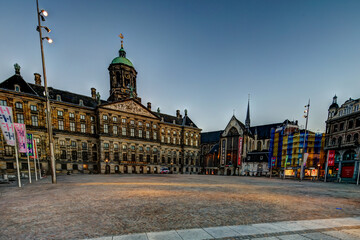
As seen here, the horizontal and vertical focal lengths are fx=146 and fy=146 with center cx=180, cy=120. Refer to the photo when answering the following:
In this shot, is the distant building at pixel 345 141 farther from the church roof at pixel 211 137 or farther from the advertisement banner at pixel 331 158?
the church roof at pixel 211 137

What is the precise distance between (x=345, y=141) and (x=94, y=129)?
55.7 m

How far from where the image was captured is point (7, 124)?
35.6ft

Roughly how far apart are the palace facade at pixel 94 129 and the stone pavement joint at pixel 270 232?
3714 cm

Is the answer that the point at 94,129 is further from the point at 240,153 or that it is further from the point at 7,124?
the point at 240,153

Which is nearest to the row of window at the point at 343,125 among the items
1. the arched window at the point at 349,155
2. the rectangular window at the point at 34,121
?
the arched window at the point at 349,155

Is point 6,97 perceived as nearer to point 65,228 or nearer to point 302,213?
point 65,228

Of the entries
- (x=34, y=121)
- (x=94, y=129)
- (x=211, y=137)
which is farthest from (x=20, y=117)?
(x=211, y=137)

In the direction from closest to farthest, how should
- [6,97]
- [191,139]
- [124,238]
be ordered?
[124,238], [6,97], [191,139]

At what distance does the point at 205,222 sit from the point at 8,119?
15321 mm

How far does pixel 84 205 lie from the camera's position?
A: 238 inches

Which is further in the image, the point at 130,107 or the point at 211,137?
the point at 211,137

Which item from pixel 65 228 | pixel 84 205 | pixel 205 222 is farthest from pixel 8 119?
pixel 205 222

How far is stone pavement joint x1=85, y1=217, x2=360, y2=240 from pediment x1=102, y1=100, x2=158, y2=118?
38.5 meters

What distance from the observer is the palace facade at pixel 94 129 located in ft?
99.8
